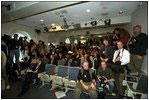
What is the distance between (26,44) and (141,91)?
16.3 ft

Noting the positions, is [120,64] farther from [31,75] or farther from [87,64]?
[31,75]

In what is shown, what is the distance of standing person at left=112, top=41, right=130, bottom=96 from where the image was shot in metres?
3.57

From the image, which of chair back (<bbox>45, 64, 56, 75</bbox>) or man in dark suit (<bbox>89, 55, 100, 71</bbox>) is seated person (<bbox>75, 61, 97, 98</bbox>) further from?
chair back (<bbox>45, 64, 56, 75</bbox>)

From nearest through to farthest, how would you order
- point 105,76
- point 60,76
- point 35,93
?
point 105,76 → point 35,93 → point 60,76

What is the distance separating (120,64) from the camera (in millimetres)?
3670

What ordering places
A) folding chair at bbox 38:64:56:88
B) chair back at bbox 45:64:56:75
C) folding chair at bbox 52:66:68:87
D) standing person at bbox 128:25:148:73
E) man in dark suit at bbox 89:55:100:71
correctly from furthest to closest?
1. chair back at bbox 45:64:56:75
2. man in dark suit at bbox 89:55:100:71
3. folding chair at bbox 38:64:56:88
4. folding chair at bbox 52:66:68:87
5. standing person at bbox 128:25:148:73

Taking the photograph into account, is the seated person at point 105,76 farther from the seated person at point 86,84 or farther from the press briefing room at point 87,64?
the seated person at point 86,84

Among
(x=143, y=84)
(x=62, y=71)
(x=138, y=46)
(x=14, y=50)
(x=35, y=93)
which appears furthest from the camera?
(x=14, y=50)

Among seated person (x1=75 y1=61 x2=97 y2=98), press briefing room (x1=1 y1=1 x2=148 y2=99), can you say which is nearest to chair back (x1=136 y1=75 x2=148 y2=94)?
press briefing room (x1=1 y1=1 x2=148 y2=99)

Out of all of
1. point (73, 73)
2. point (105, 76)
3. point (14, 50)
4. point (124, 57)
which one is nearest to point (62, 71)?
point (73, 73)

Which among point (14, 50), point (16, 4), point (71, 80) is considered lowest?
point (71, 80)

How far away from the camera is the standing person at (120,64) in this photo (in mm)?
3566

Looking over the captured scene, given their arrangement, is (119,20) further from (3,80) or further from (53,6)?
(3,80)

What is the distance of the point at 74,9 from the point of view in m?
5.64
